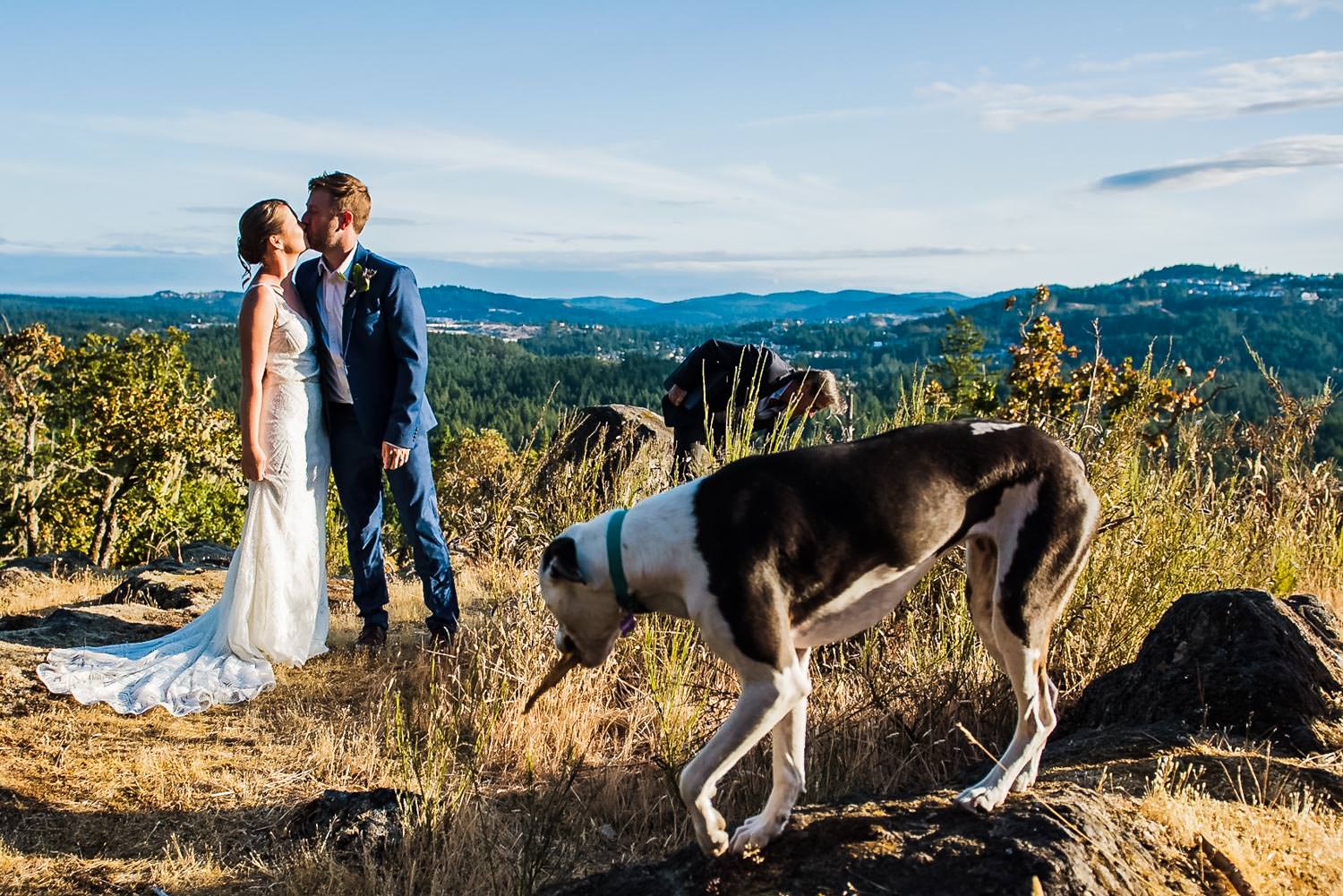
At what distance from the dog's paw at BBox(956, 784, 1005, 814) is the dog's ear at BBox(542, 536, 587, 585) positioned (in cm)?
127

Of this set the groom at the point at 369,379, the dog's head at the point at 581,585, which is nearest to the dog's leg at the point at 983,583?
the dog's head at the point at 581,585

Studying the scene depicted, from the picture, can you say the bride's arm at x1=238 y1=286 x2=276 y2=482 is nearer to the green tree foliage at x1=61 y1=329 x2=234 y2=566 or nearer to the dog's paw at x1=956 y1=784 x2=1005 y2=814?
the dog's paw at x1=956 y1=784 x2=1005 y2=814

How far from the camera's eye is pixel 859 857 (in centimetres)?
277

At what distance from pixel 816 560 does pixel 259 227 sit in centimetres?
419

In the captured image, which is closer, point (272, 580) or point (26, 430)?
point (272, 580)

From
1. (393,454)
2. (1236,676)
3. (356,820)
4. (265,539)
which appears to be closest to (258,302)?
(393,454)

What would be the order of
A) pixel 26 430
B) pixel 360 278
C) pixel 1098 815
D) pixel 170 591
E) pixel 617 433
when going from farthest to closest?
pixel 26 430 < pixel 617 433 < pixel 170 591 < pixel 360 278 < pixel 1098 815

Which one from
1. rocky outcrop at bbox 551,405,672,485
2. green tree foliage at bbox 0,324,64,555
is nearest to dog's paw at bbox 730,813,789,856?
rocky outcrop at bbox 551,405,672,485

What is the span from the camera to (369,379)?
581 cm

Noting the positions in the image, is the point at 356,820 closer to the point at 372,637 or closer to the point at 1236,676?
the point at 372,637

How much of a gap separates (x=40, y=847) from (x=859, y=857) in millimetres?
3121

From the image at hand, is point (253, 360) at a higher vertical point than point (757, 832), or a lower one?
higher

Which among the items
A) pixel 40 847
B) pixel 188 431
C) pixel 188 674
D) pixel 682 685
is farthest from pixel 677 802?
pixel 188 431

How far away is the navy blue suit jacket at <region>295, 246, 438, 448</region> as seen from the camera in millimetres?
5727
